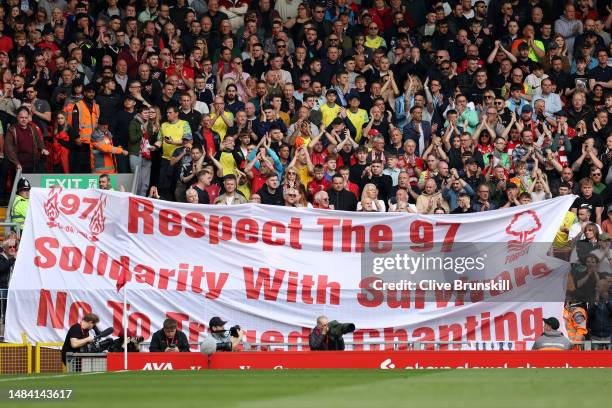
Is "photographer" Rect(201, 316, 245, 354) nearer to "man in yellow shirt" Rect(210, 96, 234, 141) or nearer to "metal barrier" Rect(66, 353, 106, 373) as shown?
"metal barrier" Rect(66, 353, 106, 373)

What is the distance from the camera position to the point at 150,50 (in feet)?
93.7

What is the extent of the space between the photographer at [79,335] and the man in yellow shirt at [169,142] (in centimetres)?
535

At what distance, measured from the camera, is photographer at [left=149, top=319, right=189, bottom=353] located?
21480 mm

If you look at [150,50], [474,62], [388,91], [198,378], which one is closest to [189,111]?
[150,50]

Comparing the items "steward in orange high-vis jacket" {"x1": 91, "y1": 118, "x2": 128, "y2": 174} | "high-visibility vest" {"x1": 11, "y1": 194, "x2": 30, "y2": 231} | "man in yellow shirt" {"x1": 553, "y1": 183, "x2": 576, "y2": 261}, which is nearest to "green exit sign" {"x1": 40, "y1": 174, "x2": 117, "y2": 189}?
"steward in orange high-vis jacket" {"x1": 91, "y1": 118, "x2": 128, "y2": 174}

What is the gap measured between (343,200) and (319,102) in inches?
135

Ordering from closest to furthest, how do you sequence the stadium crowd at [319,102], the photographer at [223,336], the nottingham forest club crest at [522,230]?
the photographer at [223,336] < the nottingham forest club crest at [522,230] < the stadium crowd at [319,102]

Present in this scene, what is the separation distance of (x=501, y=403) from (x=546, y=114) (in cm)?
1613

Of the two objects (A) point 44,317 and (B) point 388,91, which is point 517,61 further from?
(A) point 44,317

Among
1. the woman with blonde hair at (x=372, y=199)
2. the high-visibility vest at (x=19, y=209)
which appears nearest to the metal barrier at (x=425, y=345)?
the woman with blonde hair at (x=372, y=199)

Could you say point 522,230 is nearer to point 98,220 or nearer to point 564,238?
point 564,238

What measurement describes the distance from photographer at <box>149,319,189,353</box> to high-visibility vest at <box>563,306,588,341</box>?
19.7 ft

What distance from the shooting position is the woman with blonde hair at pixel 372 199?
25.2 metres

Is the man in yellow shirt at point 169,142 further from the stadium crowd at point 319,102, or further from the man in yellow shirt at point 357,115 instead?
the man in yellow shirt at point 357,115
